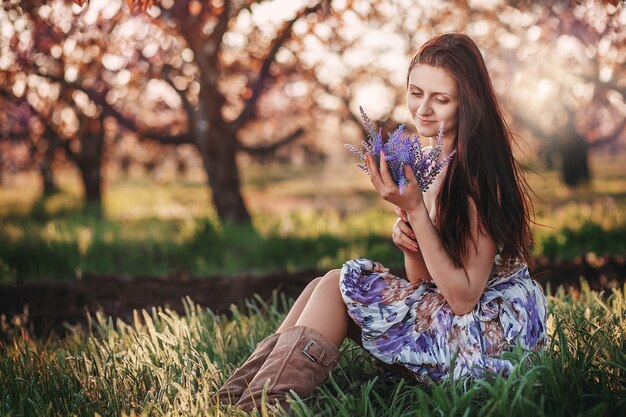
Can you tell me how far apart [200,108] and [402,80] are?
2549mm

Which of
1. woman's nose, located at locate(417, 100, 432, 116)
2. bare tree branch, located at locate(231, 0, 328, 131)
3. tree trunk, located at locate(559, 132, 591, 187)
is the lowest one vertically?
tree trunk, located at locate(559, 132, 591, 187)

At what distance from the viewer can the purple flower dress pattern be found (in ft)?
7.60

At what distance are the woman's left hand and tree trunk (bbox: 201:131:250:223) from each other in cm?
556

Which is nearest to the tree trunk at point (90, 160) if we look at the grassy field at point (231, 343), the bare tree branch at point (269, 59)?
the grassy field at point (231, 343)

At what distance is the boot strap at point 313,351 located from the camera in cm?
232

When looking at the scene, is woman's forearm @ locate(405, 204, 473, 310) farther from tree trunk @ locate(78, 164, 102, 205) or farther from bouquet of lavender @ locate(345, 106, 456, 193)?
tree trunk @ locate(78, 164, 102, 205)

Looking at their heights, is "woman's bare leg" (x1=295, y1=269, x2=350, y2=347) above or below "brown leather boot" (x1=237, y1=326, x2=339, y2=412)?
above

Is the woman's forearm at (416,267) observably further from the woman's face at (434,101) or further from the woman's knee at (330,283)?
the woman's face at (434,101)

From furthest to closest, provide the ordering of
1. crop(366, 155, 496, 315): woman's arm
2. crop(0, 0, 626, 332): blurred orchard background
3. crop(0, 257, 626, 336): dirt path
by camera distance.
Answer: crop(0, 0, 626, 332): blurred orchard background → crop(0, 257, 626, 336): dirt path → crop(366, 155, 496, 315): woman's arm

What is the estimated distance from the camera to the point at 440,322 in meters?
2.36

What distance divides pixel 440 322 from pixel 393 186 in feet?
1.72

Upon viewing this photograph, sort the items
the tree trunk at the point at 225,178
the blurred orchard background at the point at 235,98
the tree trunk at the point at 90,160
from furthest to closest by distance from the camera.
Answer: the tree trunk at the point at 90,160 < the tree trunk at the point at 225,178 < the blurred orchard background at the point at 235,98

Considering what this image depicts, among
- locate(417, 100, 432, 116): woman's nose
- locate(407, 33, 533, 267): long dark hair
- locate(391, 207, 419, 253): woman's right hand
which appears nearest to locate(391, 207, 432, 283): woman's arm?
locate(391, 207, 419, 253): woman's right hand

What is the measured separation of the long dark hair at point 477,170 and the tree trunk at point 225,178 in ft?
17.8
